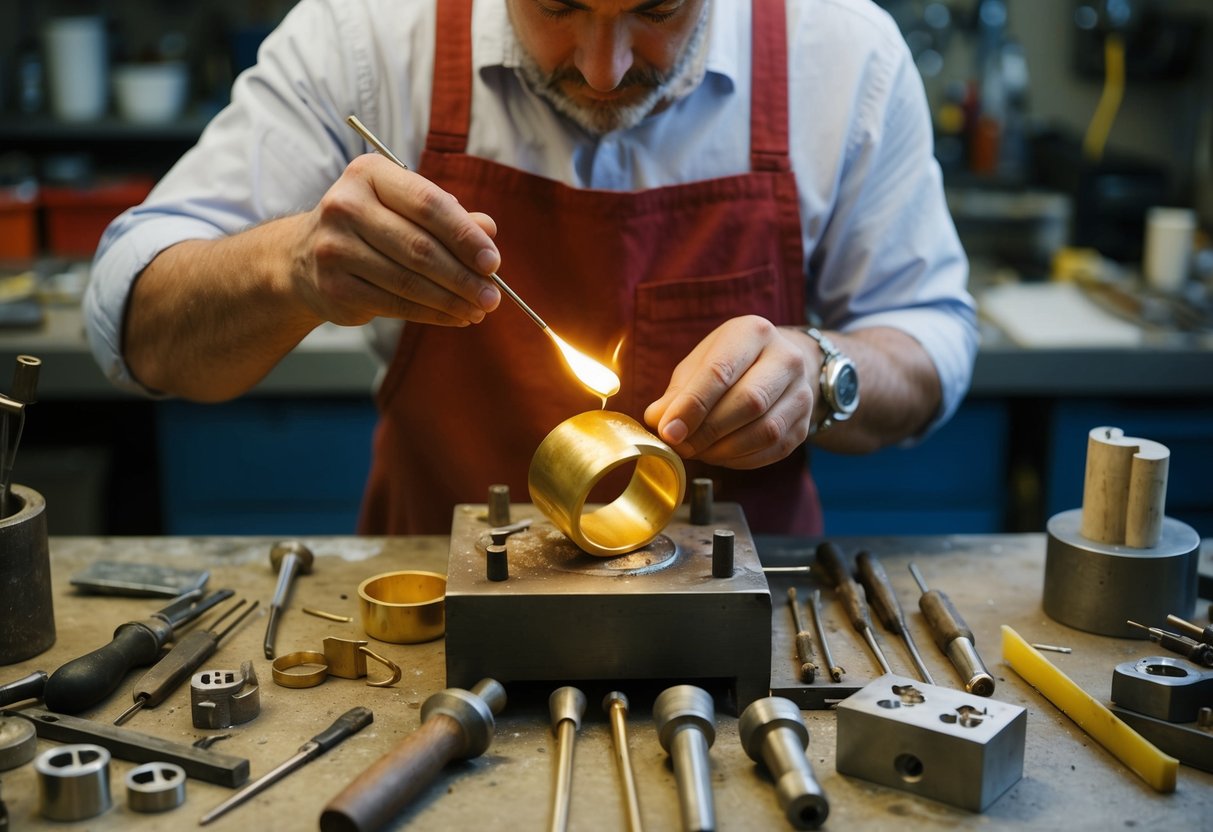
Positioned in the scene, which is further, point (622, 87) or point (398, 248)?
point (622, 87)

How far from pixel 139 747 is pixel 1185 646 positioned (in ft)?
3.54

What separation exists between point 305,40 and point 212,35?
2.09 metres

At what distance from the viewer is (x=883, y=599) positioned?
5.10ft

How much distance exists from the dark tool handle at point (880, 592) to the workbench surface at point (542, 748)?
34mm

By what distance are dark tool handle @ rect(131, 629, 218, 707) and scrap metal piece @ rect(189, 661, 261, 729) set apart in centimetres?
5

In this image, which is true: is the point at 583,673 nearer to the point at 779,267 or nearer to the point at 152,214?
the point at 779,267

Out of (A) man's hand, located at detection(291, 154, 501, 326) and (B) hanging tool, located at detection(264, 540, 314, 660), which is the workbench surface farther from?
(A) man's hand, located at detection(291, 154, 501, 326)

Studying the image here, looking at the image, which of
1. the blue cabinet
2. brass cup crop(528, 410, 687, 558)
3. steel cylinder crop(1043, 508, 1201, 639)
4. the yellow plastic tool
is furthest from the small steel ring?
the blue cabinet

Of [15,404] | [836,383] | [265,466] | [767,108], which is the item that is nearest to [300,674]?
[15,404]

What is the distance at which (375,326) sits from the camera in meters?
1.97

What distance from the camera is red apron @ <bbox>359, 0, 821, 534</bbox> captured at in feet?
5.89

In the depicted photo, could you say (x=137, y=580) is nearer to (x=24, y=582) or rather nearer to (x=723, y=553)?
(x=24, y=582)

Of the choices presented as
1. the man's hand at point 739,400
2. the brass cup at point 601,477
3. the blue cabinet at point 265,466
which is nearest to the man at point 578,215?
the man's hand at point 739,400

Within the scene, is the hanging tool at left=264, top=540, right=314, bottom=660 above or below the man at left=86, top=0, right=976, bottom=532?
below
